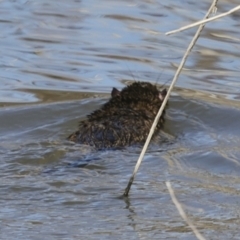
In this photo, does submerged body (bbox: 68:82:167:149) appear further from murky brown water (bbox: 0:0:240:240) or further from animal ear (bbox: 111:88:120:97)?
murky brown water (bbox: 0:0:240:240)

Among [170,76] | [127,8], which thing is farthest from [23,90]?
[127,8]

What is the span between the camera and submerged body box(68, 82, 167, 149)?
752 centimetres

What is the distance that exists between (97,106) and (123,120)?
1.47 metres

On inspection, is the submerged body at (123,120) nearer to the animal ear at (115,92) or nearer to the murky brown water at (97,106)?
the animal ear at (115,92)

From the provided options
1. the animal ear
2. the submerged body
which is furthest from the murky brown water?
the animal ear

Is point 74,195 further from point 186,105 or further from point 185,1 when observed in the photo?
point 185,1

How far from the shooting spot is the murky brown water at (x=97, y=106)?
5.79 m

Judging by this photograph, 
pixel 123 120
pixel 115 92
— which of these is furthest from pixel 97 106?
pixel 123 120

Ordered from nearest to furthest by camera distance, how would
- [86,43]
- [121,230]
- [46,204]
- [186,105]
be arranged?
[121,230] < [46,204] < [186,105] < [86,43]

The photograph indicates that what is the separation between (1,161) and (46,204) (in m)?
1.23

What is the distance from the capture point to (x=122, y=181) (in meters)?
6.65

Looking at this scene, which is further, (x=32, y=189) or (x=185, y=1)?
(x=185, y=1)

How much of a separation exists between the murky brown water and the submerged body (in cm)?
14

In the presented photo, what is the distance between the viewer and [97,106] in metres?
9.18
